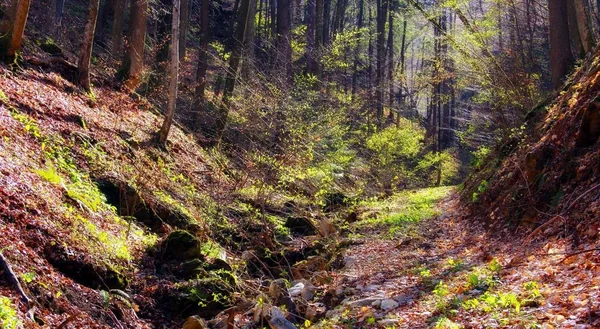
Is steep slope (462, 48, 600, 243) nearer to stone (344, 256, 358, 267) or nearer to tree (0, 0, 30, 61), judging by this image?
stone (344, 256, 358, 267)

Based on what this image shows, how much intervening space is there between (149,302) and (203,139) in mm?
11118

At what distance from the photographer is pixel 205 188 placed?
1427cm

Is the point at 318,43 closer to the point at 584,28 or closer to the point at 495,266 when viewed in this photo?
the point at 584,28

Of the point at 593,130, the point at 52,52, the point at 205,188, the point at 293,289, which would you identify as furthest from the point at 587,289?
the point at 52,52

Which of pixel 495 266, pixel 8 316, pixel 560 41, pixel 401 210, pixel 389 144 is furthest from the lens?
pixel 389 144

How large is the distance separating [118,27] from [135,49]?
2.95 metres

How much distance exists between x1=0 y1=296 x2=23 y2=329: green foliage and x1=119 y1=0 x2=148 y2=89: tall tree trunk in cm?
1230

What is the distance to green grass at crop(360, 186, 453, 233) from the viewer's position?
14.9 meters

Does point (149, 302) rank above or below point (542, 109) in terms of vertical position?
below

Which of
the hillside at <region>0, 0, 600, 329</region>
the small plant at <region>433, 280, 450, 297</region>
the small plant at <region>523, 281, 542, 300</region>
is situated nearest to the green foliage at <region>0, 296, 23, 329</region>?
the hillside at <region>0, 0, 600, 329</region>

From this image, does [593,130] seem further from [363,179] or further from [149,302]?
[363,179]

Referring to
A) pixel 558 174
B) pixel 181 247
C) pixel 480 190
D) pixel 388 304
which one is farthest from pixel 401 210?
pixel 388 304

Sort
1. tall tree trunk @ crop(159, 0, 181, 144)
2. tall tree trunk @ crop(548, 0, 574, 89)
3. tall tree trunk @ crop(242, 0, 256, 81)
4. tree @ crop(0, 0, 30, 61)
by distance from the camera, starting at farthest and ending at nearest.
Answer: tall tree trunk @ crop(242, 0, 256, 81) → tall tree trunk @ crop(159, 0, 181, 144) → tall tree trunk @ crop(548, 0, 574, 89) → tree @ crop(0, 0, 30, 61)

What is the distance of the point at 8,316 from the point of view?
516 centimetres
